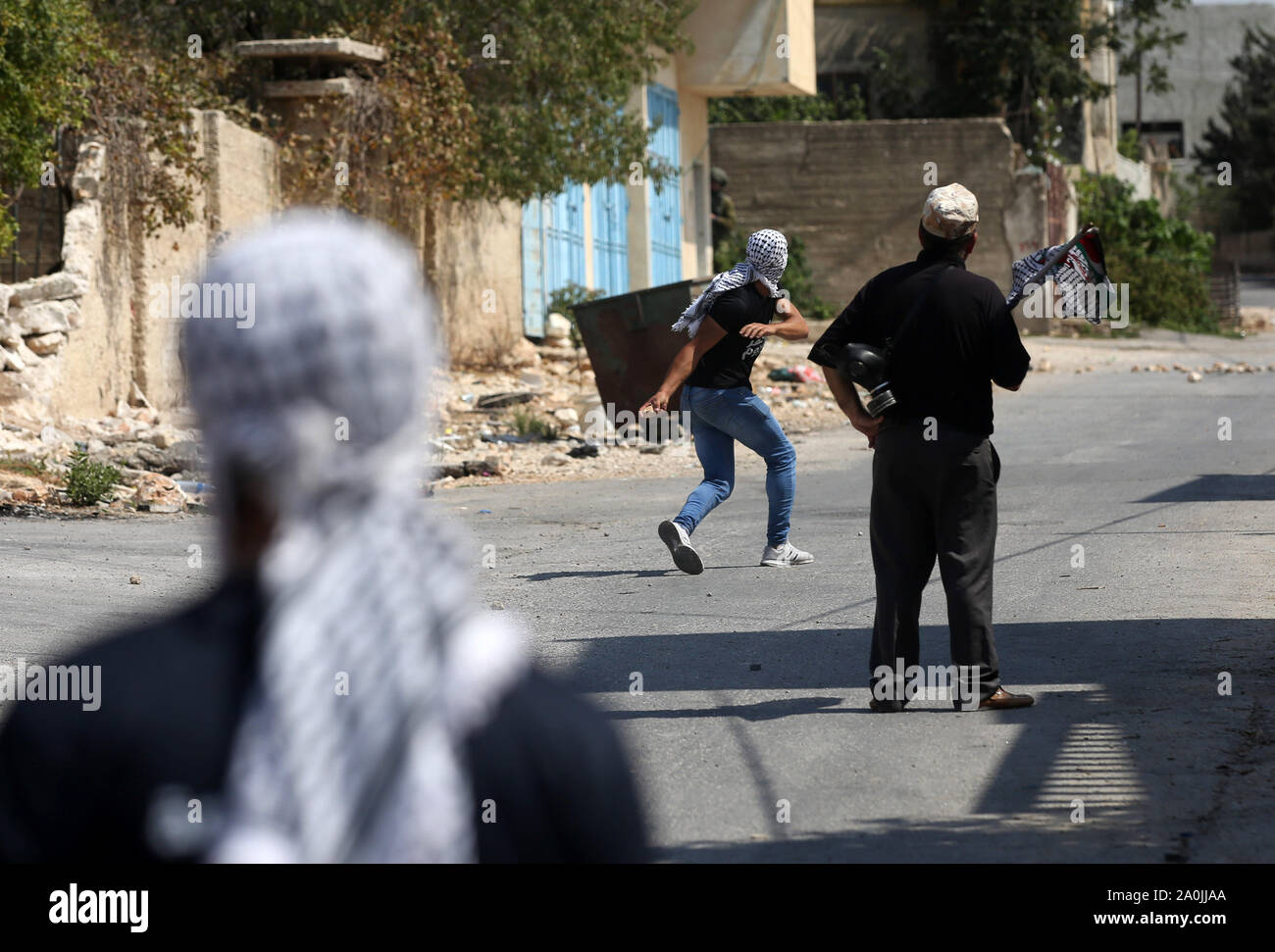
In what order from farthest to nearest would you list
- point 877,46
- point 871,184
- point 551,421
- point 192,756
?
1. point 877,46
2. point 871,184
3. point 551,421
4. point 192,756

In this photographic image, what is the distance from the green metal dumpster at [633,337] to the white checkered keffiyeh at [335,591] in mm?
11140

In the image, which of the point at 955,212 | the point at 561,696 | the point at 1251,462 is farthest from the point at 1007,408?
the point at 561,696

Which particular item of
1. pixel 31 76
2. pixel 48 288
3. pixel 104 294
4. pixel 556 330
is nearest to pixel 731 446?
pixel 31 76

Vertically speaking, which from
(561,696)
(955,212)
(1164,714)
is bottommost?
(1164,714)

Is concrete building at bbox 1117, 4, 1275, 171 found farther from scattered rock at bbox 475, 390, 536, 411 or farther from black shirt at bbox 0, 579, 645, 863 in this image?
Answer: black shirt at bbox 0, 579, 645, 863

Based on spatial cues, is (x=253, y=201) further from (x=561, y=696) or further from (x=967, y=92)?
(x=967, y=92)

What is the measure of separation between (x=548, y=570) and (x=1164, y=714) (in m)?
3.94

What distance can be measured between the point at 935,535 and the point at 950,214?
108cm

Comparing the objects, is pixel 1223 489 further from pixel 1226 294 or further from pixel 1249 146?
pixel 1249 146

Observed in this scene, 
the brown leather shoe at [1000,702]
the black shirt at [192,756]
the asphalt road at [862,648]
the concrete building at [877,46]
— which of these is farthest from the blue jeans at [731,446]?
the concrete building at [877,46]

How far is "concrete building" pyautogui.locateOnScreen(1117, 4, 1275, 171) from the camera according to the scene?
252 feet

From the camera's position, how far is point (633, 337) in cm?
1278

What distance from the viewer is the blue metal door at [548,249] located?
70.2ft

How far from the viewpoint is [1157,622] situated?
6.86 metres
